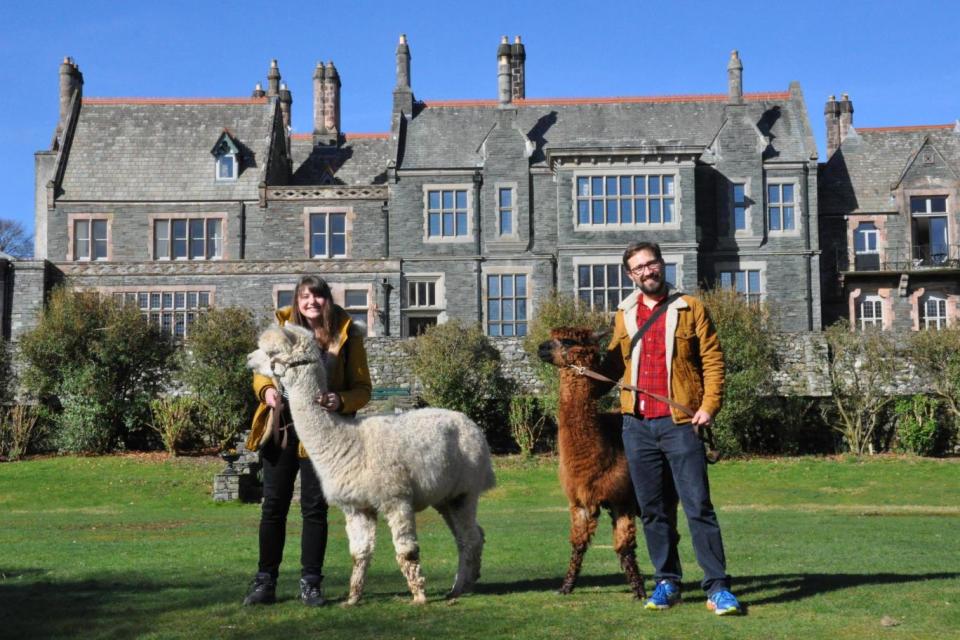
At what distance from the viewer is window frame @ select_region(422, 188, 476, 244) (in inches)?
1747

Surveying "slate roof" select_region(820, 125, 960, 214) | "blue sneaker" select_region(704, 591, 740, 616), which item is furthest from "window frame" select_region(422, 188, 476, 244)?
"blue sneaker" select_region(704, 591, 740, 616)

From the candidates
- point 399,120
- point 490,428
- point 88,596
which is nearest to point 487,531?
point 88,596

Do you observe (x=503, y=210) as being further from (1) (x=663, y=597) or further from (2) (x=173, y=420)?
(1) (x=663, y=597)

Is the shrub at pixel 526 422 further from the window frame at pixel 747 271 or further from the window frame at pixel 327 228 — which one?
the window frame at pixel 327 228

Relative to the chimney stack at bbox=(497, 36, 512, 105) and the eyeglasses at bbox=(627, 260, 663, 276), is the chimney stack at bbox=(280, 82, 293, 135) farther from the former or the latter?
the eyeglasses at bbox=(627, 260, 663, 276)

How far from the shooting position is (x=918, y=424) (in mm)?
32781

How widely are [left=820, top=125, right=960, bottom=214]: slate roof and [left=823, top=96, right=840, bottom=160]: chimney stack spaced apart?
157 centimetres

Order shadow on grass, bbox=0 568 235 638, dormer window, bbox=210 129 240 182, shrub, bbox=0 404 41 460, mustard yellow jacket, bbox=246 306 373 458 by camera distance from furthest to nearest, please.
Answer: dormer window, bbox=210 129 240 182 < shrub, bbox=0 404 41 460 < mustard yellow jacket, bbox=246 306 373 458 < shadow on grass, bbox=0 568 235 638

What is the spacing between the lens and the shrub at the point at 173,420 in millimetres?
32500

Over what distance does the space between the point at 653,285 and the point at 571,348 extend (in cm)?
84

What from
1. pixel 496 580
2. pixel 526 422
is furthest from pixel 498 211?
pixel 496 580

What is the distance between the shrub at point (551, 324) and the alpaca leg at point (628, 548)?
24044 mm

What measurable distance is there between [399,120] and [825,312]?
739 inches

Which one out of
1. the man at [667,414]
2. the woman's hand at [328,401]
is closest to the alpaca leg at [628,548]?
the man at [667,414]
